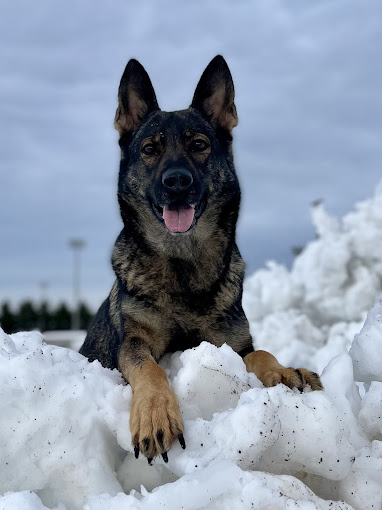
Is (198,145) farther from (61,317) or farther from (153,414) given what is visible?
(61,317)

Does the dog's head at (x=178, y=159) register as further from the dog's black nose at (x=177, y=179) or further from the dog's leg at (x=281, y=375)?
the dog's leg at (x=281, y=375)

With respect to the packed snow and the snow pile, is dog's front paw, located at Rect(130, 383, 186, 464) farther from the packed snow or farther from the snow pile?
the snow pile

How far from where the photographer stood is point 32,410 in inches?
89.4

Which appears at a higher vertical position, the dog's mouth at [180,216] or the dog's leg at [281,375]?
the dog's mouth at [180,216]

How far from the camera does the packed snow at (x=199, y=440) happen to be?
2.00 m

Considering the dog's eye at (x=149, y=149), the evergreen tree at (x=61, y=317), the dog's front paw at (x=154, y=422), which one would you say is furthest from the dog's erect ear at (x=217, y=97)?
the evergreen tree at (x=61, y=317)

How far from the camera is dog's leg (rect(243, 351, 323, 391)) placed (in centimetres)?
286

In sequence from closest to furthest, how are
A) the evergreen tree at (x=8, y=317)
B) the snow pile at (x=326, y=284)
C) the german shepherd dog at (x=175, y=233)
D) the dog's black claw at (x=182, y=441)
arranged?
the dog's black claw at (x=182, y=441) → the german shepherd dog at (x=175, y=233) → the snow pile at (x=326, y=284) → the evergreen tree at (x=8, y=317)

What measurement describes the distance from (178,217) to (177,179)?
9.4 inches

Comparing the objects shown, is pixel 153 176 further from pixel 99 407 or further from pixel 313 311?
pixel 313 311

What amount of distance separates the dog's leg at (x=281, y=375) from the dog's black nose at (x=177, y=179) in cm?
107

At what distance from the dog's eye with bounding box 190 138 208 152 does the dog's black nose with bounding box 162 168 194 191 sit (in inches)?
15.1

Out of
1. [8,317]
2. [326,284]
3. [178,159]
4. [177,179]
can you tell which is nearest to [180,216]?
[177,179]

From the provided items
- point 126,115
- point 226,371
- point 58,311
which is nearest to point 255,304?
point 126,115
